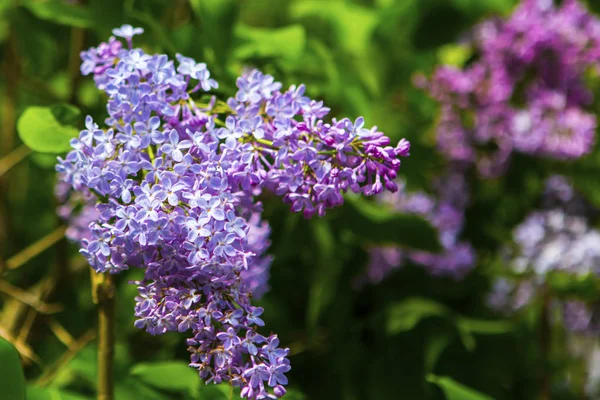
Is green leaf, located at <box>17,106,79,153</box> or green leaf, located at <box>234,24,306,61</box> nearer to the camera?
green leaf, located at <box>17,106,79,153</box>

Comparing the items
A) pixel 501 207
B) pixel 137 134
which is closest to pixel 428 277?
pixel 501 207

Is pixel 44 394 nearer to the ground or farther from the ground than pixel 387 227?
nearer to the ground

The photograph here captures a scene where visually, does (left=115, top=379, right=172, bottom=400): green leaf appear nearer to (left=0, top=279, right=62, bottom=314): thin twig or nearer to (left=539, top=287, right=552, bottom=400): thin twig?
(left=0, top=279, right=62, bottom=314): thin twig

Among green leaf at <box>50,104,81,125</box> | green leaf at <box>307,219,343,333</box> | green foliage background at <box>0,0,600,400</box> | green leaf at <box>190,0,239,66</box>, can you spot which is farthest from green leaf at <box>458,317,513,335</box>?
green leaf at <box>50,104,81,125</box>

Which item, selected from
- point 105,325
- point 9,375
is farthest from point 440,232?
point 9,375

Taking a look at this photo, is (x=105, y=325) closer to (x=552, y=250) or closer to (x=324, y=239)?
(x=324, y=239)

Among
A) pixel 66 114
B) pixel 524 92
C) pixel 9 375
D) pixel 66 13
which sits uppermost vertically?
pixel 524 92

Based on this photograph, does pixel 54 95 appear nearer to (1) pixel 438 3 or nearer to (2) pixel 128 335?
(2) pixel 128 335

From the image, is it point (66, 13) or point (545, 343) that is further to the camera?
point (545, 343)
